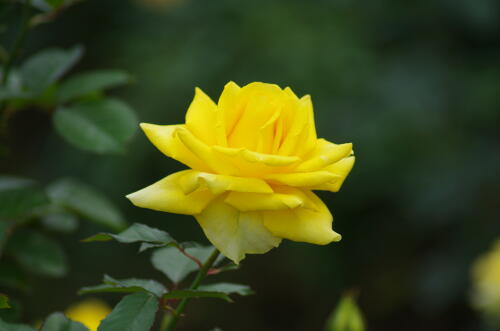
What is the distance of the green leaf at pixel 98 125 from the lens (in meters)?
0.75

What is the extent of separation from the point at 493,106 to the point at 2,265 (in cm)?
168

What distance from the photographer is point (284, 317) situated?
118 inches

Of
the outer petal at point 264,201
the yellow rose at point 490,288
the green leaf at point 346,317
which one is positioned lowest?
the yellow rose at point 490,288

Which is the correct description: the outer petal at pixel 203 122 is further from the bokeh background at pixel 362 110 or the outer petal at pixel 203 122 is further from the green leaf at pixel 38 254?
the bokeh background at pixel 362 110

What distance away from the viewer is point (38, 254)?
31.6 inches

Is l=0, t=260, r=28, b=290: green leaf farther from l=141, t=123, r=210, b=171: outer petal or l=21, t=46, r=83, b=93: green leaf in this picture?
l=141, t=123, r=210, b=171: outer petal

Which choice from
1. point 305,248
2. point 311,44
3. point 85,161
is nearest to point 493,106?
point 311,44

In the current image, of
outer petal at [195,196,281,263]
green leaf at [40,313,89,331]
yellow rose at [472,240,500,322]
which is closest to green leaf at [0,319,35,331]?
green leaf at [40,313,89,331]

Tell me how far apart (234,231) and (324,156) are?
0.09 metres

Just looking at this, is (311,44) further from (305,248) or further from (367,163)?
(305,248)

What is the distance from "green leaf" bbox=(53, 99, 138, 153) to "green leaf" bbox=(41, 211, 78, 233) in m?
0.15


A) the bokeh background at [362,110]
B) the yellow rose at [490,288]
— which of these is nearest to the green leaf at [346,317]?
the yellow rose at [490,288]

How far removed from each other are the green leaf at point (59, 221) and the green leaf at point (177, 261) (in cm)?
26

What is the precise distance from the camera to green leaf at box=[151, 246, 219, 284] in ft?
2.03
